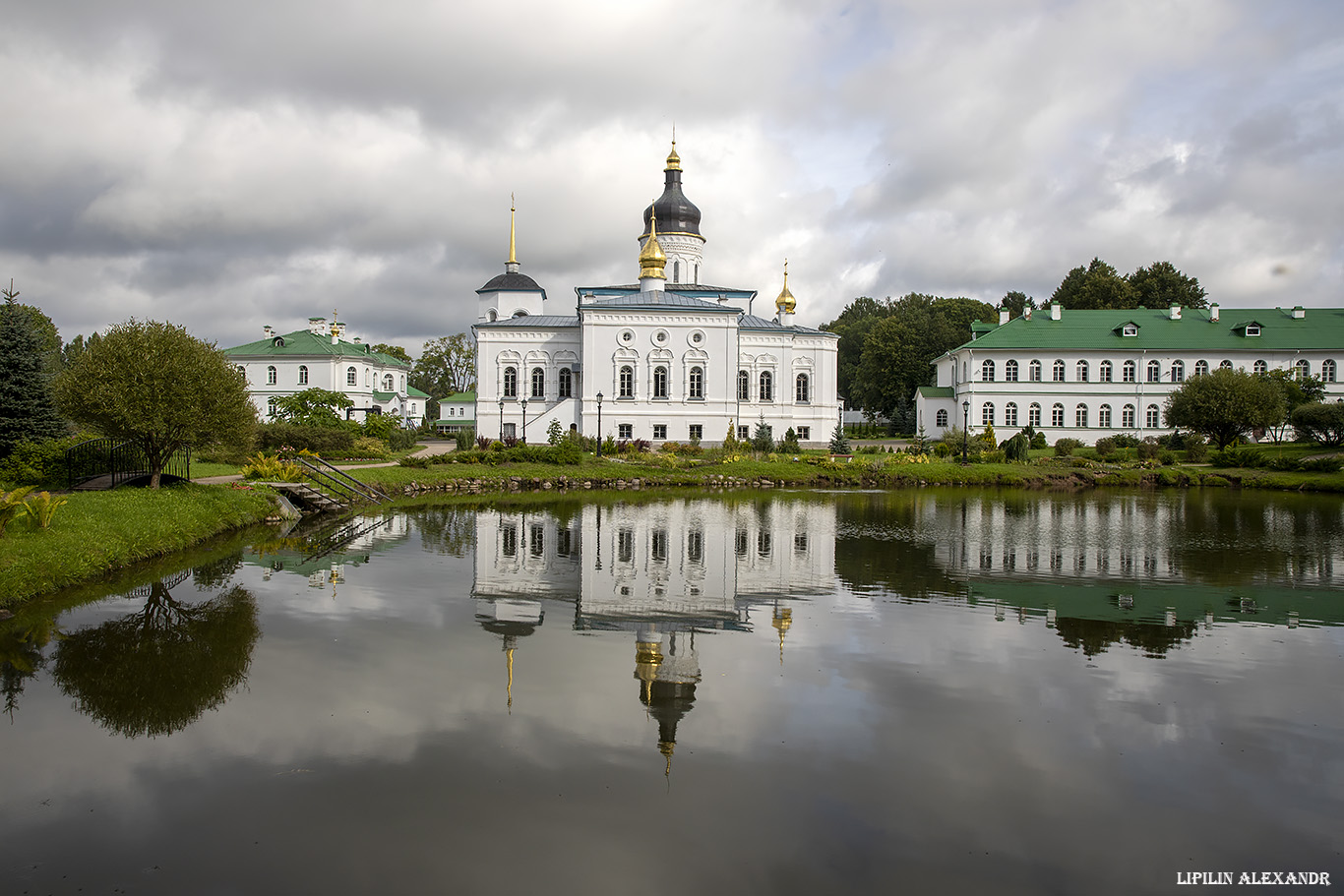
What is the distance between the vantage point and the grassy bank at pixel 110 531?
1107cm

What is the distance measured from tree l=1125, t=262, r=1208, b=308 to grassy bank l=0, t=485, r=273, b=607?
60.9 metres

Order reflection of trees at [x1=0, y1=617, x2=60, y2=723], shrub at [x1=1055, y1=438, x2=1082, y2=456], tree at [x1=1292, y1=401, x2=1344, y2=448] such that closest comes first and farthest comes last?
reflection of trees at [x1=0, y1=617, x2=60, y2=723] → tree at [x1=1292, y1=401, x2=1344, y2=448] → shrub at [x1=1055, y1=438, x2=1082, y2=456]

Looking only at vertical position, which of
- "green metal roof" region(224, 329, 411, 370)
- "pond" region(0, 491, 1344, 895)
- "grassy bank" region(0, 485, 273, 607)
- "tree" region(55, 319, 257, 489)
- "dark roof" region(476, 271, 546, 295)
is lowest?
"pond" region(0, 491, 1344, 895)

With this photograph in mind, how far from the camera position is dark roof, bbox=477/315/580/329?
43.1 m

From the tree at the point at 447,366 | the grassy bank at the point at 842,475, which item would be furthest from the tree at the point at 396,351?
the grassy bank at the point at 842,475

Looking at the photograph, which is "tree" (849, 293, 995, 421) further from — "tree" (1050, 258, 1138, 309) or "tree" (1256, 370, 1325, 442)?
"tree" (1256, 370, 1325, 442)

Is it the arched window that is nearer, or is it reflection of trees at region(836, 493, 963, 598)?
reflection of trees at region(836, 493, 963, 598)

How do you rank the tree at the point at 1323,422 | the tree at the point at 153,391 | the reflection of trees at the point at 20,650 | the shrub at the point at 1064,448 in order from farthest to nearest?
the shrub at the point at 1064,448
the tree at the point at 1323,422
the tree at the point at 153,391
the reflection of trees at the point at 20,650

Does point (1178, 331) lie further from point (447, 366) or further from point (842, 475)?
point (447, 366)

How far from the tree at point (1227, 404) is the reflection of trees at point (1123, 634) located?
3119 cm

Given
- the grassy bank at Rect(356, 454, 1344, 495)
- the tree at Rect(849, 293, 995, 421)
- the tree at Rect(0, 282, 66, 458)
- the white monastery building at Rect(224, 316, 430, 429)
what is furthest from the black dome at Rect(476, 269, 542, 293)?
the tree at Rect(0, 282, 66, 458)

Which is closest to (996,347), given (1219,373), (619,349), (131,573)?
(1219,373)

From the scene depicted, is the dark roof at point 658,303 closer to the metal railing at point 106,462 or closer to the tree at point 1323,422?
the metal railing at point 106,462

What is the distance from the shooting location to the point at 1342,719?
7266 mm
